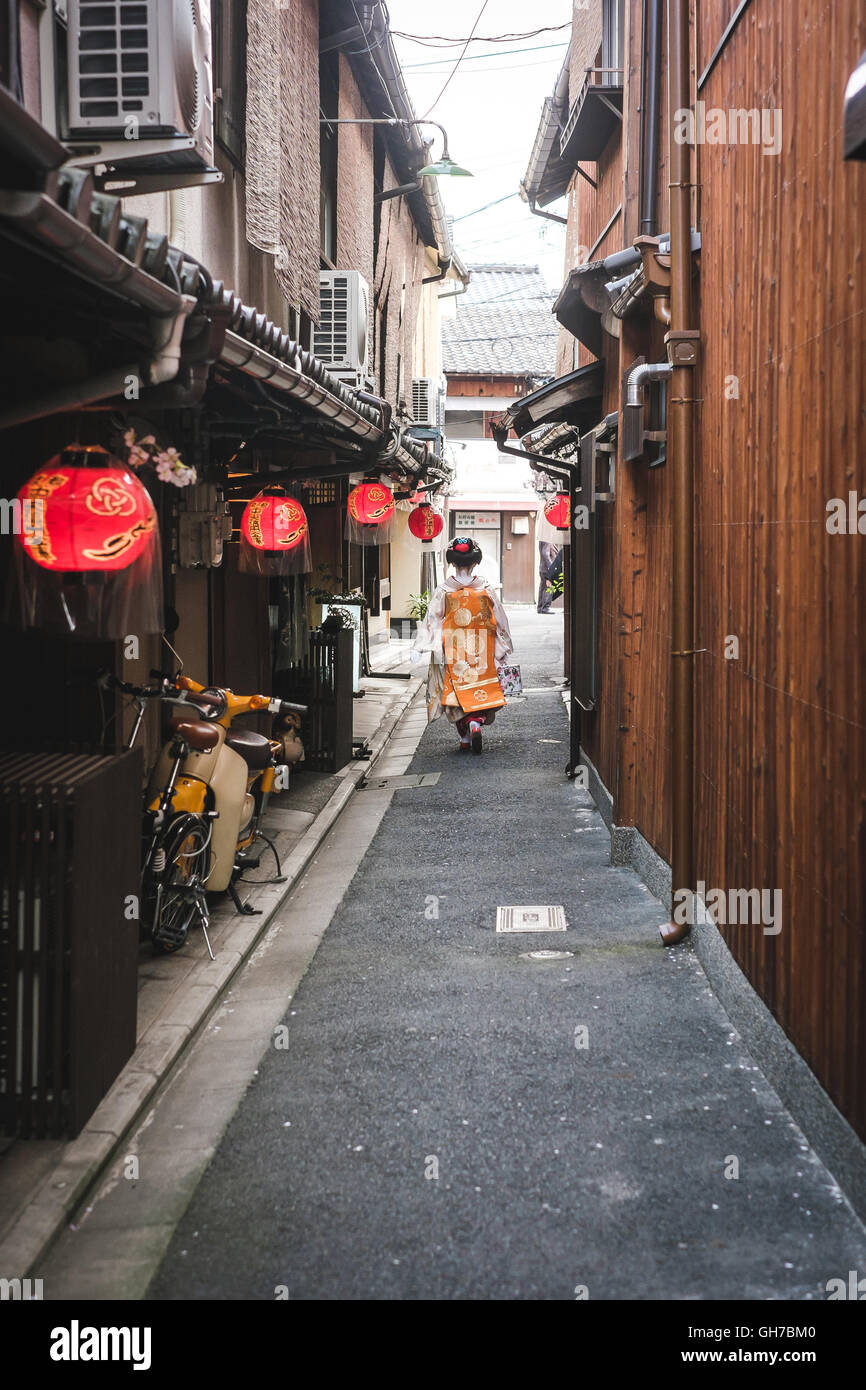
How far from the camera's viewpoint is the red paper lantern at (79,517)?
5.86 m

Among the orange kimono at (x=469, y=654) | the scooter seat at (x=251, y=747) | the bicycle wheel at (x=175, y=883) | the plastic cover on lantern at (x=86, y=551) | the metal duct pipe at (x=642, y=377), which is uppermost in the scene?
the metal duct pipe at (x=642, y=377)

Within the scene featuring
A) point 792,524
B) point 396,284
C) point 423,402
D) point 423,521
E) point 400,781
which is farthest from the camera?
point 423,402

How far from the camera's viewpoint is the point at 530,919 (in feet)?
28.8

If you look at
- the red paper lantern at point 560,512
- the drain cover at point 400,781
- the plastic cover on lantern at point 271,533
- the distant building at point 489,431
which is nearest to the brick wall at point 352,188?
the red paper lantern at point 560,512

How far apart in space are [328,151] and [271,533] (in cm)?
814

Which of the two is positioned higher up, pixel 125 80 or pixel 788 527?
pixel 125 80

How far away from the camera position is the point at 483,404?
48406mm

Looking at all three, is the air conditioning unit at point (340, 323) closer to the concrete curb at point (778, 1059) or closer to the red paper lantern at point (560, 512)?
the red paper lantern at point (560, 512)

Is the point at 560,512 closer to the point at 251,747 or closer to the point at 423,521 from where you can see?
the point at 423,521

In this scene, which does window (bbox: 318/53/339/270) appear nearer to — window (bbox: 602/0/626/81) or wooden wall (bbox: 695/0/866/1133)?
window (bbox: 602/0/626/81)

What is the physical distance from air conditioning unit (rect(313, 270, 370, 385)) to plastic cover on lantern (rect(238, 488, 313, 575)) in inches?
180

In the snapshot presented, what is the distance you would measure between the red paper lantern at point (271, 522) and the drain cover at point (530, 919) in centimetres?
446
